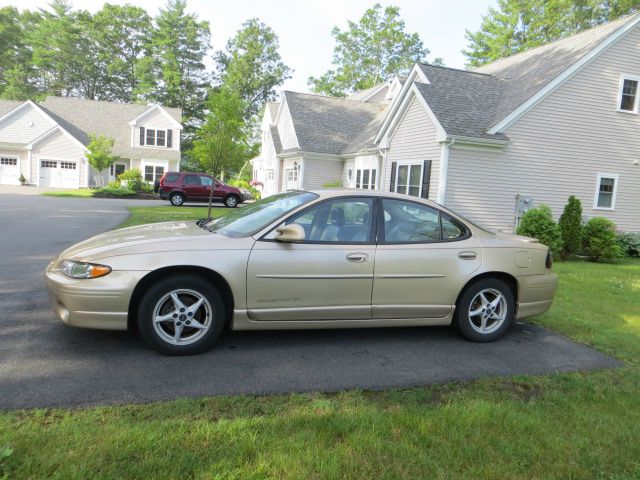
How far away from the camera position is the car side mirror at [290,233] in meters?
4.23

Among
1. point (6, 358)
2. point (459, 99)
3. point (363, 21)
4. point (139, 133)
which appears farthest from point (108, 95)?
point (6, 358)

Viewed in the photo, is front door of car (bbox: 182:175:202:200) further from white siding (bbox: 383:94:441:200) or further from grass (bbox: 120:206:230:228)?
white siding (bbox: 383:94:441:200)

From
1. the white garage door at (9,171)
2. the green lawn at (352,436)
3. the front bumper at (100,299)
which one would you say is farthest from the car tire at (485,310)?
the white garage door at (9,171)

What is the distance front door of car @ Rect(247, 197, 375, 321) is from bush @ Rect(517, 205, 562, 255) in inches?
342

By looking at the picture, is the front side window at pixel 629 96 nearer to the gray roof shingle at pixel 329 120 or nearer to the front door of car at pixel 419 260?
the gray roof shingle at pixel 329 120

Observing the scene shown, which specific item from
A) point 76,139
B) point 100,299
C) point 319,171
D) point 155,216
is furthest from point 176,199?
point 100,299

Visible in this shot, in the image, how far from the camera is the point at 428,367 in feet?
14.0

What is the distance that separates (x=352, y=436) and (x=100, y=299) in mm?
2353

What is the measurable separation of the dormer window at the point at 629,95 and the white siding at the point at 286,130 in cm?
1373

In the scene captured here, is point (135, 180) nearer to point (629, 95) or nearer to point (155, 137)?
point (155, 137)

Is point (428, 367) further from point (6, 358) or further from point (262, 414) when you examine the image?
point (6, 358)

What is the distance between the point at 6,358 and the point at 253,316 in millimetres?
2016

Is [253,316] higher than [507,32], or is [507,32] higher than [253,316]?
[507,32]

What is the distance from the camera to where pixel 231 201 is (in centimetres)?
2603
